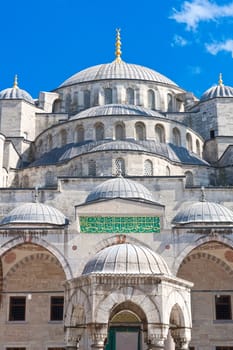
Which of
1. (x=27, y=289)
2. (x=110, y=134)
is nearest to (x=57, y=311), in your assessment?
(x=27, y=289)

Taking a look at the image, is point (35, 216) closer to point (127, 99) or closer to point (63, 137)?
point (63, 137)

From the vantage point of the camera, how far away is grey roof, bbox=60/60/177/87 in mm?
28703

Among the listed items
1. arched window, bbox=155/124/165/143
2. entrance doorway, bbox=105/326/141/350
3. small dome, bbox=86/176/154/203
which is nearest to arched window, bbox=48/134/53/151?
arched window, bbox=155/124/165/143

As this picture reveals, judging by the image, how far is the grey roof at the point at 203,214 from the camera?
1717 centimetres

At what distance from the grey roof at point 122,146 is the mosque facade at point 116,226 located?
7 cm

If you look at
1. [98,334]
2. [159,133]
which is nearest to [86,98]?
[159,133]

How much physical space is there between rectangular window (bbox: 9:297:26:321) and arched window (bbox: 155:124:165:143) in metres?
8.55

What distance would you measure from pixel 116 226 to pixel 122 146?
15.4 feet

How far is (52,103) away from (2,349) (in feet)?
46.2

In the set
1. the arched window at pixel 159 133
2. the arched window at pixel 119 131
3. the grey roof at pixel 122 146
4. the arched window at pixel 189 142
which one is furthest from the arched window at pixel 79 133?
the arched window at pixel 189 142

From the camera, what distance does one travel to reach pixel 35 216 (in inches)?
683

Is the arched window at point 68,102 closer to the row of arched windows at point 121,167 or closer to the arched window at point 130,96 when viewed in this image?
Result: the arched window at point 130,96

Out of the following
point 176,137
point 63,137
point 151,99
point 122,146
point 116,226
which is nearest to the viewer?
point 116,226

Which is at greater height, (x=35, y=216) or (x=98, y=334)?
(x=35, y=216)
